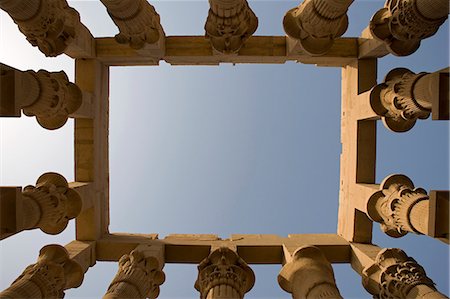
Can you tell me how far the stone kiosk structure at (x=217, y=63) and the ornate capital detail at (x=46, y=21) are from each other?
A: 0.03m

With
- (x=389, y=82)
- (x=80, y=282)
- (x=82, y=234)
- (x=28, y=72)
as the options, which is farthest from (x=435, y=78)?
(x=82, y=234)

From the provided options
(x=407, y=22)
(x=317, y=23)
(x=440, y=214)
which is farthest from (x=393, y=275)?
(x=317, y=23)

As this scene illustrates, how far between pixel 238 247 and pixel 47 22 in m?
9.22

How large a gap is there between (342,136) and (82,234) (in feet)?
34.8

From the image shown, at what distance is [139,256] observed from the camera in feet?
38.9

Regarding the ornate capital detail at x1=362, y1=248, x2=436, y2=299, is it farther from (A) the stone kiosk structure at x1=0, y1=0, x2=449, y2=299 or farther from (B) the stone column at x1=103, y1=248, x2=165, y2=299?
(B) the stone column at x1=103, y1=248, x2=165, y2=299

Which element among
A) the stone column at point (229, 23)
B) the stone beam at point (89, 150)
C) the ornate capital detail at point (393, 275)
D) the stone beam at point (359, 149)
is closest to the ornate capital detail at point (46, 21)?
the stone beam at point (89, 150)

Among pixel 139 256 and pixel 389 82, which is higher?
pixel 389 82

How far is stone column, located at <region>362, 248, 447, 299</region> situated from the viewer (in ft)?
32.2

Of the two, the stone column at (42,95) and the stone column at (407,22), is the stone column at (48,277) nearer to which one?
the stone column at (42,95)

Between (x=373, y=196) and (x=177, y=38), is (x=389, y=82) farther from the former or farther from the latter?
(x=177, y=38)

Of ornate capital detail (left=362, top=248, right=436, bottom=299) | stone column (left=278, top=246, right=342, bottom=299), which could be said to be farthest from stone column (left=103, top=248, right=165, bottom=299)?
ornate capital detail (left=362, top=248, right=436, bottom=299)

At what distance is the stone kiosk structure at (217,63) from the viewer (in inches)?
385

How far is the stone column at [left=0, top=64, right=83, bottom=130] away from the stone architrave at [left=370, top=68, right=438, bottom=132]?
940 centimetres
